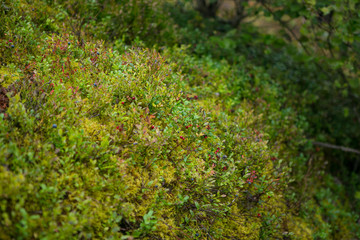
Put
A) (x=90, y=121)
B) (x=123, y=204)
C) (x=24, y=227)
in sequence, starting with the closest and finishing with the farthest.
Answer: (x=24, y=227) < (x=123, y=204) < (x=90, y=121)

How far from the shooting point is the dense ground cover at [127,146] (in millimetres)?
2441

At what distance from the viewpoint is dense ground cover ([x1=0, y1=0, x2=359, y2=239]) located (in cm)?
244

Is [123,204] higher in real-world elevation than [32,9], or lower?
lower

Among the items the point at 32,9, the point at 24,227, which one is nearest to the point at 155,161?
the point at 24,227

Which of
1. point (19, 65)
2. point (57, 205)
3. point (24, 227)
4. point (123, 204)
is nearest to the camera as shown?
point (24, 227)

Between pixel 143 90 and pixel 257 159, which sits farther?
pixel 257 159

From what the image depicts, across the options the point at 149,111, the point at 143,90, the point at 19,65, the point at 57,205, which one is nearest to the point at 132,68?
the point at 143,90

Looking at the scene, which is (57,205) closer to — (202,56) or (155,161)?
(155,161)

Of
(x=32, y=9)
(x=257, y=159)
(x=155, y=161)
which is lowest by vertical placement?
(x=257, y=159)

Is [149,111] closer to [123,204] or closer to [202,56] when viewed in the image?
[123,204]

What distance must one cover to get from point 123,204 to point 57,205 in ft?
1.89

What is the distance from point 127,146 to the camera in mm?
3049

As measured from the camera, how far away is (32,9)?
4121mm

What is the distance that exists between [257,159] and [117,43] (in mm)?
2888
